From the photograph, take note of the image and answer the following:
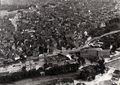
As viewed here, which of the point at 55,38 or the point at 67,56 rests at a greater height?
the point at 55,38

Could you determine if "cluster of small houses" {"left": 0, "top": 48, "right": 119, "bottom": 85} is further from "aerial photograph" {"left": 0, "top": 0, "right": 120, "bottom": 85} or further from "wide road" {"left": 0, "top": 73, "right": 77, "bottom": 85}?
"wide road" {"left": 0, "top": 73, "right": 77, "bottom": 85}

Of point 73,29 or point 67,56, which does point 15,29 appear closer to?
point 73,29

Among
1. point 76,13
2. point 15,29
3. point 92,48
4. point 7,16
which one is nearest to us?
point 92,48

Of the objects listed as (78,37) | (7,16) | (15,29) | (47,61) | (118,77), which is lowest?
(118,77)

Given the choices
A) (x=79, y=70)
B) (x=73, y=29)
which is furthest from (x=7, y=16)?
(x=79, y=70)

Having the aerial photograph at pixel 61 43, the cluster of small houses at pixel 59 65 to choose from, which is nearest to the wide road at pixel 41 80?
the aerial photograph at pixel 61 43

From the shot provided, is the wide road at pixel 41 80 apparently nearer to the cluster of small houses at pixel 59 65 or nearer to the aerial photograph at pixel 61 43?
the aerial photograph at pixel 61 43

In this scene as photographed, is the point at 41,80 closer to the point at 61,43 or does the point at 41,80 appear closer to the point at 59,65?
the point at 59,65

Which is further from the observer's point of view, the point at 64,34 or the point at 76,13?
the point at 76,13
